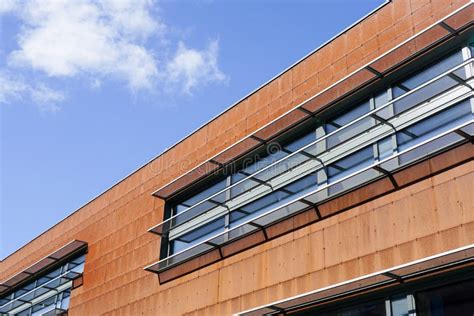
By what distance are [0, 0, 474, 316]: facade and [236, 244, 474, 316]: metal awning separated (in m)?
0.03

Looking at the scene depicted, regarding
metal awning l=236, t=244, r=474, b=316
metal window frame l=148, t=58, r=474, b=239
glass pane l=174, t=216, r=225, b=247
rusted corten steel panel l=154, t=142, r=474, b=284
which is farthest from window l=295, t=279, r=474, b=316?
glass pane l=174, t=216, r=225, b=247

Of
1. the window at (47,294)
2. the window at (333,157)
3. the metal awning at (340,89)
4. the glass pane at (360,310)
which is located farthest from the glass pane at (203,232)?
the window at (47,294)

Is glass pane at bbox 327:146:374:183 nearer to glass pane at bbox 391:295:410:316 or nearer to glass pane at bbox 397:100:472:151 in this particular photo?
glass pane at bbox 397:100:472:151

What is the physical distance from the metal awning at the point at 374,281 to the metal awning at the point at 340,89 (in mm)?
4081

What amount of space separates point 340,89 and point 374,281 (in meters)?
4.30

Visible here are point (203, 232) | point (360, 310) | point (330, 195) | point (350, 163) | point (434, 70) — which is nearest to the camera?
point (360, 310)

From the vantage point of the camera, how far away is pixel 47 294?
2080 cm

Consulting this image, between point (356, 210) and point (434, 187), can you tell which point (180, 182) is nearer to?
point (356, 210)

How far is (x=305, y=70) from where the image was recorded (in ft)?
44.9

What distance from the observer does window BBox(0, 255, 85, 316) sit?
64.3 feet

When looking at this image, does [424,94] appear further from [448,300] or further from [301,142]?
[448,300]

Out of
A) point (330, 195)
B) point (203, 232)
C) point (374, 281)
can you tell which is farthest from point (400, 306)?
point (203, 232)

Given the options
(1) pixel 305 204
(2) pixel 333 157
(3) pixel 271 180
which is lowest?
(1) pixel 305 204

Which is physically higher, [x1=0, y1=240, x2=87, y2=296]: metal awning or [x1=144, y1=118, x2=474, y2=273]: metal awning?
[x1=0, y1=240, x2=87, y2=296]: metal awning
